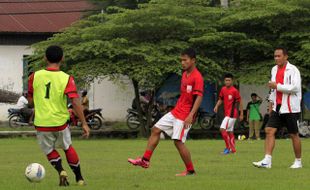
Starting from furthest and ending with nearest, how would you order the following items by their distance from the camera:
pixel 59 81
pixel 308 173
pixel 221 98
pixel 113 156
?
pixel 221 98 → pixel 113 156 → pixel 308 173 → pixel 59 81

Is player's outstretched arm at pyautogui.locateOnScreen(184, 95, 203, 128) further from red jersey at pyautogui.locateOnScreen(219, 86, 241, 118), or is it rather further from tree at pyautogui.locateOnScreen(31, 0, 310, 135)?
tree at pyautogui.locateOnScreen(31, 0, 310, 135)

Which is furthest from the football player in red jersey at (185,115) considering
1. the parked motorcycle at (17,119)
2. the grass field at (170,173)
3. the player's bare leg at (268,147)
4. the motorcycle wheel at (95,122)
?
the parked motorcycle at (17,119)

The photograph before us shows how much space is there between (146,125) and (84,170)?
1831 centimetres

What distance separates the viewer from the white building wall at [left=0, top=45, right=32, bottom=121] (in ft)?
135

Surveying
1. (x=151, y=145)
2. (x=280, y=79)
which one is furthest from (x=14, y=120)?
(x=151, y=145)

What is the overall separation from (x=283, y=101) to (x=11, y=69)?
94.3 ft

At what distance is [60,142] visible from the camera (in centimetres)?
1128

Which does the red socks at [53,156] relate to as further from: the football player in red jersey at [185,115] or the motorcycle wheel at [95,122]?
the motorcycle wheel at [95,122]

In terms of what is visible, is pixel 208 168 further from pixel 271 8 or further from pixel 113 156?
pixel 271 8

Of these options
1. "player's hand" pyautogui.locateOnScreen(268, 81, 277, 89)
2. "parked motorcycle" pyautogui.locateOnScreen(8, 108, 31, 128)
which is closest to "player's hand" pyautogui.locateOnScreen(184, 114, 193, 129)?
"player's hand" pyautogui.locateOnScreen(268, 81, 277, 89)

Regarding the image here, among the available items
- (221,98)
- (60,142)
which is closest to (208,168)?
(60,142)

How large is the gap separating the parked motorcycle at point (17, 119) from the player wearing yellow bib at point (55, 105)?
79.2 ft

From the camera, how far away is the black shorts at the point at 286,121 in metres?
A: 14.2

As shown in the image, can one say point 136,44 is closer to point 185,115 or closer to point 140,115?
point 140,115
